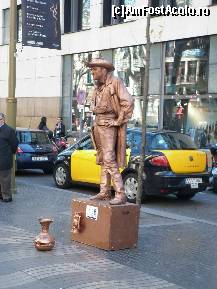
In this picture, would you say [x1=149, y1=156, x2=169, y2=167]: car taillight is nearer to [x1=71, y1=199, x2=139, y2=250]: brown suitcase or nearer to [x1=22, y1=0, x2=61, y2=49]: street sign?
[x1=22, y1=0, x2=61, y2=49]: street sign

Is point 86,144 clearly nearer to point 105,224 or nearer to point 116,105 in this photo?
point 116,105

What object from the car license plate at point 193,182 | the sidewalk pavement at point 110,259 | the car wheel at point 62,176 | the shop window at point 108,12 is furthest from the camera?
the shop window at point 108,12

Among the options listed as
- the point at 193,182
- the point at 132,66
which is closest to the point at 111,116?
the point at 193,182

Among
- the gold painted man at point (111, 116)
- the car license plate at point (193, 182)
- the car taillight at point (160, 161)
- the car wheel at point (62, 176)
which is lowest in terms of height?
the car wheel at point (62, 176)

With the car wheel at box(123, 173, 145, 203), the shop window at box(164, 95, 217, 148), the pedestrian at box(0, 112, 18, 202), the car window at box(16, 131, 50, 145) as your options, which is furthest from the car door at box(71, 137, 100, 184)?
the shop window at box(164, 95, 217, 148)

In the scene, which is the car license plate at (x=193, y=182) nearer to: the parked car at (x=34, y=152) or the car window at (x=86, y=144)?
the car window at (x=86, y=144)

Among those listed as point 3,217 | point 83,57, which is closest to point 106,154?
point 3,217

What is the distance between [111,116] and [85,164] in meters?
5.90

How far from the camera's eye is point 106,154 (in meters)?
7.52

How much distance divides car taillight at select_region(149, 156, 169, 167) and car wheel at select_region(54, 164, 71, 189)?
9.87 ft

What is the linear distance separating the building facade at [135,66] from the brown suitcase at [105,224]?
13063 mm

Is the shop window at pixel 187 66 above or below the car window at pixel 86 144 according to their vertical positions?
above

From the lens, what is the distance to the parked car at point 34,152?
16938 mm

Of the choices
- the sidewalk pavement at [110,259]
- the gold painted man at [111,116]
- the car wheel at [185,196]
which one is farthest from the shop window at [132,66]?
the gold painted man at [111,116]
